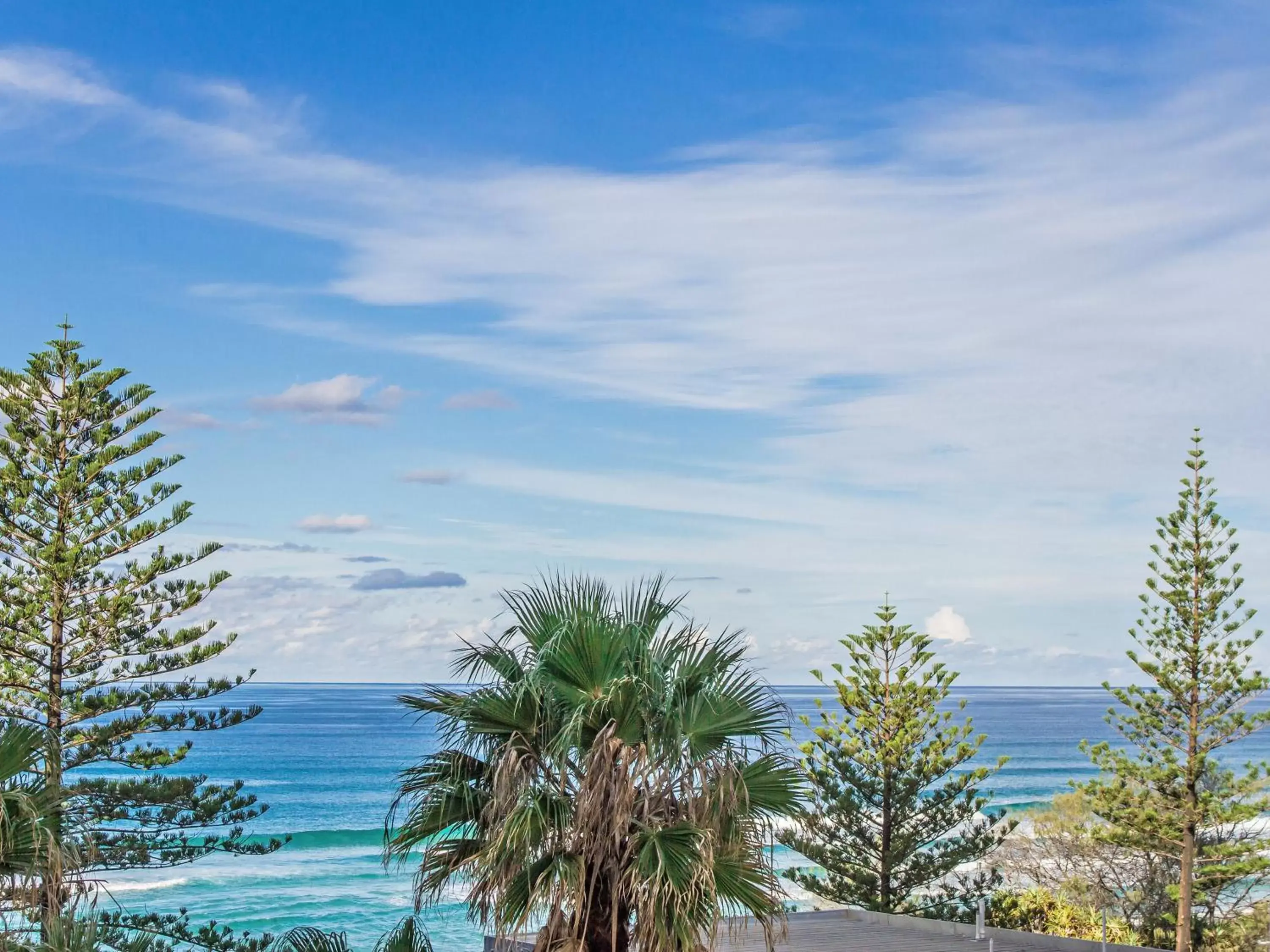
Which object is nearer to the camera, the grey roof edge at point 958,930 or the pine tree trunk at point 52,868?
the pine tree trunk at point 52,868

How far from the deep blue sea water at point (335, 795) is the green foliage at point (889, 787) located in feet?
16.7

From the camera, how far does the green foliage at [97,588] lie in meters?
13.1

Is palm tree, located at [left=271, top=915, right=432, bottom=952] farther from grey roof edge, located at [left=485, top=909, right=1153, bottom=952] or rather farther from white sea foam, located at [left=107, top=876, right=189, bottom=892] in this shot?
white sea foam, located at [left=107, top=876, right=189, bottom=892]

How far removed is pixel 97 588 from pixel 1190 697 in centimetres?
1211

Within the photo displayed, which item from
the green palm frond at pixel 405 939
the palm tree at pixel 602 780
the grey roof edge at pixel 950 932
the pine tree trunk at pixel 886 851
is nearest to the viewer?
the palm tree at pixel 602 780

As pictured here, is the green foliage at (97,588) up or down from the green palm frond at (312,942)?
up

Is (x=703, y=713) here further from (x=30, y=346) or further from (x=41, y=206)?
(x=41, y=206)

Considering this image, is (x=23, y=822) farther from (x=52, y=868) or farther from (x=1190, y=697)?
(x=1190, y=697)

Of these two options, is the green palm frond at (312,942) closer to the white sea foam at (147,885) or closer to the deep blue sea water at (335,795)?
the deep blue sea water at (335,795)

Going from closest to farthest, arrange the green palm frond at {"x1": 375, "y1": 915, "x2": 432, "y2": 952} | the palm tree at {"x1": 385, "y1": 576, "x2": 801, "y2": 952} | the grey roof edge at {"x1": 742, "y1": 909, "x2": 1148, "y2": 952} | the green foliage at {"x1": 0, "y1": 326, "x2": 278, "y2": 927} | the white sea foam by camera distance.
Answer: the palm tree at {"x1": 385, "y1": 576, "x2": 801, "y2": 952}, the green palm frond at {"x1": 375, "y1": 915, "x2": 432, "y2": 952}, the grey roof edge at {"x1": 742, "y1": 909, "x2": 1148, "y2": 952}, the green foliage at {"x1": 0, "y1": 326, "x2": 278, "y2": 927}, the white sea foam

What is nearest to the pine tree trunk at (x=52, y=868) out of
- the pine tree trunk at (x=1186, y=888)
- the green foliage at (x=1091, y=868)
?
the pine tree trunk at (x=1186, y=888)

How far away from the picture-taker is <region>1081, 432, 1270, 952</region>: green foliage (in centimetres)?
1375

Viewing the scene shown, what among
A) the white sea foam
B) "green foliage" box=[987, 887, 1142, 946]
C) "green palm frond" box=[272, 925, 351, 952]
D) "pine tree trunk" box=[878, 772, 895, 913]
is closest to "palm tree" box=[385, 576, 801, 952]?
"green palm frond" box=[272, 925, 351, 952]

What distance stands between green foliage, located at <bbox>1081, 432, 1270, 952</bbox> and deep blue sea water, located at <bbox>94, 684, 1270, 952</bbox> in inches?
194
